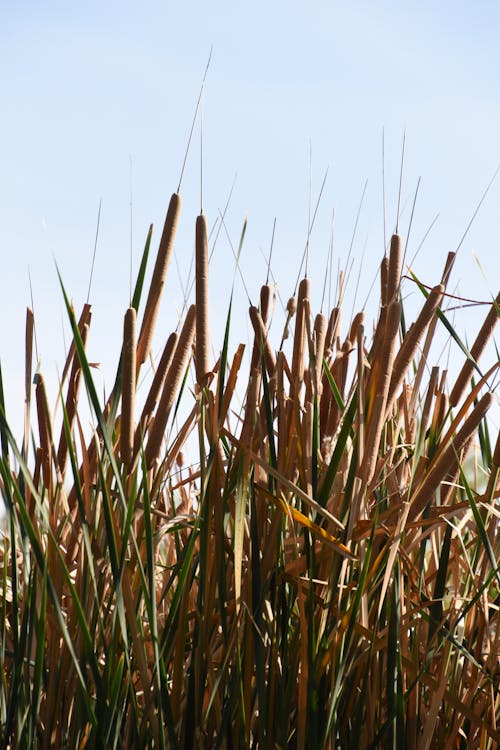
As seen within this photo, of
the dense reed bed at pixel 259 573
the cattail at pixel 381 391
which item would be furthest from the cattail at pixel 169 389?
the cattail at pixel 381 391

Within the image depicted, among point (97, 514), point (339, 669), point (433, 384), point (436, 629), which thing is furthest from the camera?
point (433, 384)

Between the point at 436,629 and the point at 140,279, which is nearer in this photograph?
the point at 436,629

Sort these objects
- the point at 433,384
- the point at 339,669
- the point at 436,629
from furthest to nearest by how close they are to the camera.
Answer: the point at 433,384 < the point at 436,629 < the point at 339,669

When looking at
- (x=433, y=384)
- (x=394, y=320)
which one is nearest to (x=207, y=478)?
(x=394, y=320)

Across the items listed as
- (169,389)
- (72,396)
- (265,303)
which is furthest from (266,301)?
(72,396)

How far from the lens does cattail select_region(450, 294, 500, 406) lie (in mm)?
1218

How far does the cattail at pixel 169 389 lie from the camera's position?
1.12 meters

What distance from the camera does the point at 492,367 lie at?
3.92ft

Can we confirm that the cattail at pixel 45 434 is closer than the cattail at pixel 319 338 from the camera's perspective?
No

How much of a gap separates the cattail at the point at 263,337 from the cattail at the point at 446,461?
280 mm

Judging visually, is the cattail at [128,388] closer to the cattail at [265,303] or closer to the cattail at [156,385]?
the cattail at [156,385]

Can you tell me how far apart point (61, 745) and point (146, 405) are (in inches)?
18.1

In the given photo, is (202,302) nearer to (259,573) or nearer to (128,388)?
(128,388)

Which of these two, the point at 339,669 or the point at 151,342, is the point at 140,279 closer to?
the point at 151,342
